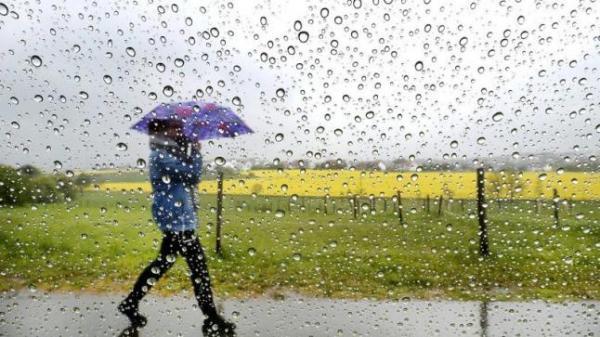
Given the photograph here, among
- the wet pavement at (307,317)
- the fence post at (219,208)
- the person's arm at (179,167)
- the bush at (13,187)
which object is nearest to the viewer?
the person's arm at (179,167)

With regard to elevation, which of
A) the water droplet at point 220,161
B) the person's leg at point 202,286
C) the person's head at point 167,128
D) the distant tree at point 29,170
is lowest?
the person's leg at point 202,286

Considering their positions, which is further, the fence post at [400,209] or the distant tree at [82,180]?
the fence post at [400,209]

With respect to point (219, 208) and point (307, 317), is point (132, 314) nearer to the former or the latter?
point (219, 208)

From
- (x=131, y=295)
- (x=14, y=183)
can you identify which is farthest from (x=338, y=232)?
(x=14, y=183)

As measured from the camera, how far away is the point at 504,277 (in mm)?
3377

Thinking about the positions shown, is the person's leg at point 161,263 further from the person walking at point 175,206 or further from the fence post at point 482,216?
the fence post at point 482,216

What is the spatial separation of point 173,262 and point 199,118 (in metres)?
0.87

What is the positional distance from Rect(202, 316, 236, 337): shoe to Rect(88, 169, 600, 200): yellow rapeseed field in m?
0.86

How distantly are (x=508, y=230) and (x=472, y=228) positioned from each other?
0.73 ft

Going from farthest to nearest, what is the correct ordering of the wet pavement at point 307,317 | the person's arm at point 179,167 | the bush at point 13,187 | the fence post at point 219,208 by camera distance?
the wet pavement at point 307,317 → the bush at point 13,187 → the fence post at point 219,208 → the person's arm at point 179,167

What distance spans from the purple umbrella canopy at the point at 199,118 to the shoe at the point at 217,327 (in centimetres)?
118

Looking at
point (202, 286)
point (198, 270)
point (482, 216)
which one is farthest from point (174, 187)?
point (482, 216)

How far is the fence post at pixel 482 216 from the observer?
301cm

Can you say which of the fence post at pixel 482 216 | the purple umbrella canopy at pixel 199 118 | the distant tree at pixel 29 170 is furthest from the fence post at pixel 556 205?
the distant tree at pixel 29 170
